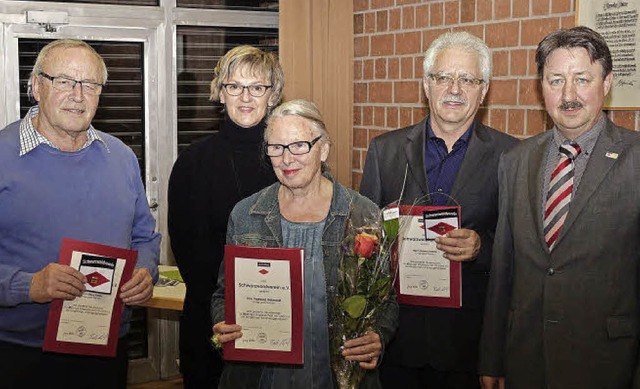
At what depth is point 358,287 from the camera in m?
2.41

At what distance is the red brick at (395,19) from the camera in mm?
4562

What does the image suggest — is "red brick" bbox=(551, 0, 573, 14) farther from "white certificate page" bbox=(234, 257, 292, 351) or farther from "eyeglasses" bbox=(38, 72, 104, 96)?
"eyeglasses" bbox=(38, 72, 104, 96)

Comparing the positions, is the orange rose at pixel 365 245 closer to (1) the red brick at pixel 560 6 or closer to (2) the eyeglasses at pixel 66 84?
(2) the eyeglasses at pixel 66 84

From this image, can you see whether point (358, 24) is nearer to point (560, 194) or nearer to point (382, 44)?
point (382, 44)

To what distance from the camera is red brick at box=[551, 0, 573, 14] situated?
349cm

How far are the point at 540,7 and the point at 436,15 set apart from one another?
0.75 meters

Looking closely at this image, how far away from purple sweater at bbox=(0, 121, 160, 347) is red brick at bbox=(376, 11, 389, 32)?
7.31 ft

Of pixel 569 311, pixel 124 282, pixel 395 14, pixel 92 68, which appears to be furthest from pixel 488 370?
pixel 395 14

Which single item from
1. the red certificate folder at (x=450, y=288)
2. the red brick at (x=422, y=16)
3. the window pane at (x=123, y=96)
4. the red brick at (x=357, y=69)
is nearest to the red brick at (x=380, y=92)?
the red brick at (x=357, y=69)

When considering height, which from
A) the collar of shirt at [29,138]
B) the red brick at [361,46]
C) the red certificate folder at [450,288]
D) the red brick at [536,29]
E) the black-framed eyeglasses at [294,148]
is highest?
the red brick at [361,46]

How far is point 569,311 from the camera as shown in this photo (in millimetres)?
2596

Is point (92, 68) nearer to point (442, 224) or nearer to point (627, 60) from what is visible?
point (442, 224)

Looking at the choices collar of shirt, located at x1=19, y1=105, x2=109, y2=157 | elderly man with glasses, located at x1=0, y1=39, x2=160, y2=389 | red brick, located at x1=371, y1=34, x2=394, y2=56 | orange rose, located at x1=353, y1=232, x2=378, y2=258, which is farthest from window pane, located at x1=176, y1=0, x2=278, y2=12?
orange rose, located at x1=353, y1=232, x2=378, y2=258

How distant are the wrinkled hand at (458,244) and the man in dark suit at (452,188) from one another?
7 centimetres
